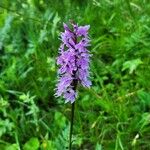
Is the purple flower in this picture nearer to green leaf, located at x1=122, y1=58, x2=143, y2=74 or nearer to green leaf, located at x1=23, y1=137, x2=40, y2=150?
green leaf, located at x1=23, y1=137, x2=40, y2=150

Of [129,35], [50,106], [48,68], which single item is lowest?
[50,106]

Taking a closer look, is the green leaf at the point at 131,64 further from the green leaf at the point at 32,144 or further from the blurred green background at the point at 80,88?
the green leaf at the point at 32,144

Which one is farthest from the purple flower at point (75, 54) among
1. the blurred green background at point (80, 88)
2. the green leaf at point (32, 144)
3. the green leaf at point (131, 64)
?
the green leaf at point (131, 64)

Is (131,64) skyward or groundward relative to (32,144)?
skyward

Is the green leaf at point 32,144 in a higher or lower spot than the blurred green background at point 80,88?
lower

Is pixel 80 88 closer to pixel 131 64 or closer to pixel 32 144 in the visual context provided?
pixel 131 64

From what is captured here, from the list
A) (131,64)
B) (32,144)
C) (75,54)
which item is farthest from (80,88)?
(75,54)

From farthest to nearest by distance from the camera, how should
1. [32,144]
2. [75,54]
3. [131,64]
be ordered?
[131,64] → [32,144] → [75,54]

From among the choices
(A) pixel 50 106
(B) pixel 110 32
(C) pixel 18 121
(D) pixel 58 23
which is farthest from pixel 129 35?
(C) pixel 18 121

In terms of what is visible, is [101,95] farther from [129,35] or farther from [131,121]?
[129,35]
